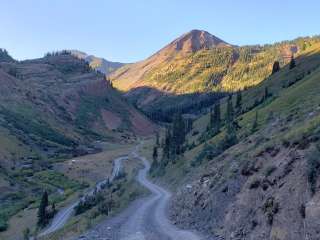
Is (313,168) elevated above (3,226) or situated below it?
above

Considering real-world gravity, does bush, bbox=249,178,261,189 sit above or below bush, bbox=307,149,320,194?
below

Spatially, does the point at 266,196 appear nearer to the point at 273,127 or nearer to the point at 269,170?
the point at 269,170

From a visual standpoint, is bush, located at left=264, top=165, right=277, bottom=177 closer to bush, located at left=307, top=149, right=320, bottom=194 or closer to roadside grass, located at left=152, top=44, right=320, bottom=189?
roadside grass, located at left=152, top=44, right=320, bottom=189

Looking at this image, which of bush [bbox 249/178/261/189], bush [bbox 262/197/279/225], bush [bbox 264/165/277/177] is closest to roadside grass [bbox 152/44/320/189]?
bush [bbox 264/165/277/177]

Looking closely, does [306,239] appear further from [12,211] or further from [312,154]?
[12,211]

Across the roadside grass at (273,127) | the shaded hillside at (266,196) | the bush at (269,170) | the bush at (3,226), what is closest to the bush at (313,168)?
the shaded hillside at (266,196)

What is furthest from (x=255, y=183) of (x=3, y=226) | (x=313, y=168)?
(x=3, y=226)

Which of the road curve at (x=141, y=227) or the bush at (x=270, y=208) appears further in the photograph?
the road curve at (x=141, y=227)

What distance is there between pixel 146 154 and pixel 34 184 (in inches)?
2204

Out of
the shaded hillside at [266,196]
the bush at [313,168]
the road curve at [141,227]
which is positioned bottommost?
the road curve at [141,227]

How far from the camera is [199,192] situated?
1578 inches

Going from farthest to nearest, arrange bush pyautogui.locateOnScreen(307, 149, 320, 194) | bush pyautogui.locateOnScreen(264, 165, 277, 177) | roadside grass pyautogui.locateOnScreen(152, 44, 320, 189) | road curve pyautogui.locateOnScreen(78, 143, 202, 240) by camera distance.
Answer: roadside grass pyautogui.locateOnScreen(152, 44, 320, 189), road curve pyautogui.locateOnScreen(78, 143, 202, 240), bush pyautogui.locateOnScreen(264, 165, 277, 177), bush pyautogui.locateOnScreen(307, 149, 320, 194)

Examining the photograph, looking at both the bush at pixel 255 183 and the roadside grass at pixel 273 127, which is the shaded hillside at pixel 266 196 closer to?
the bush at pixel 255 183

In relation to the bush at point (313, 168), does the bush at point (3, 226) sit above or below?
below
